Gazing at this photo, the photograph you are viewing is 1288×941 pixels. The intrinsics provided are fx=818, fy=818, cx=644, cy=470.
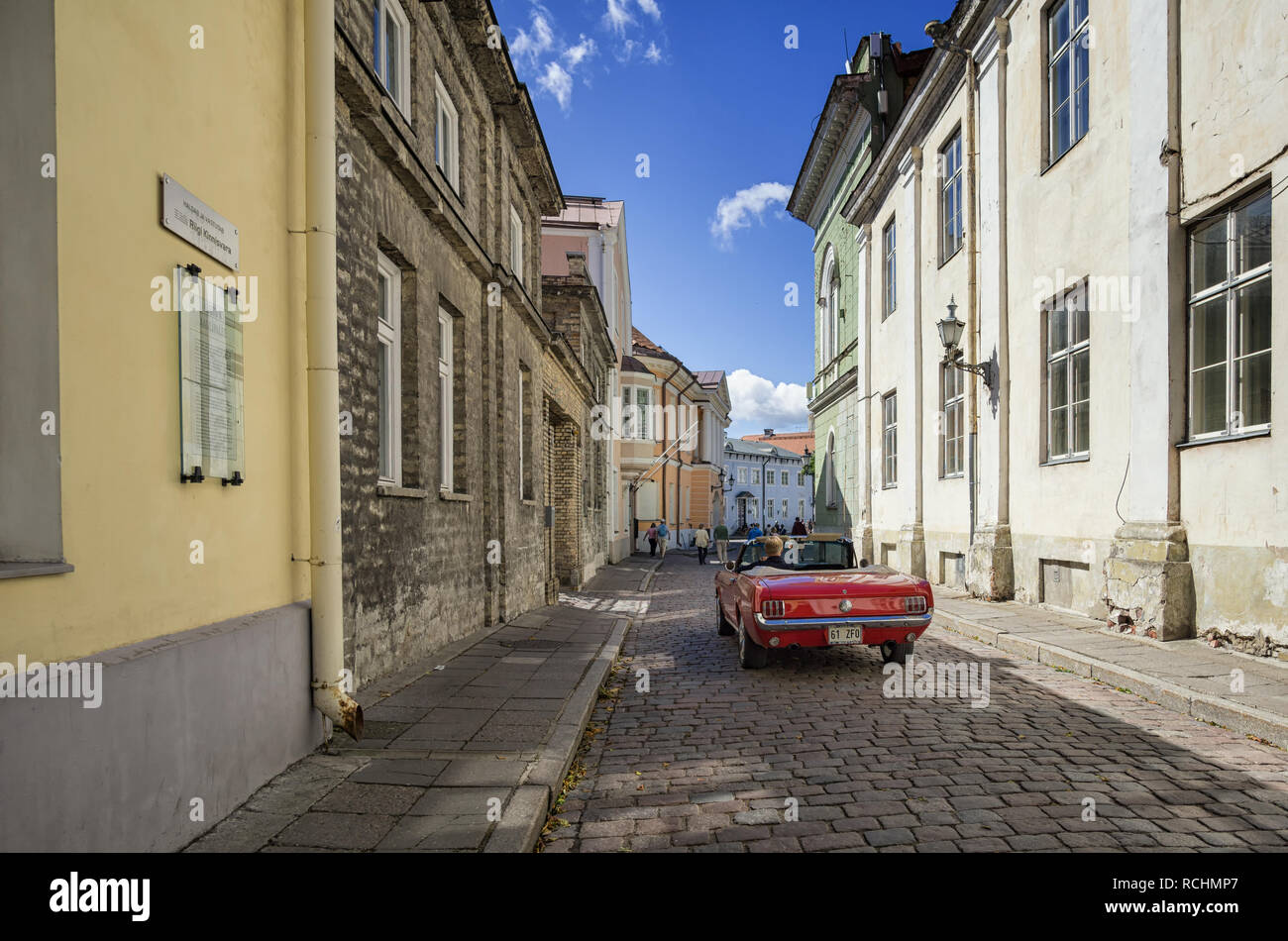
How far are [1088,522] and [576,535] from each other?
409 inches

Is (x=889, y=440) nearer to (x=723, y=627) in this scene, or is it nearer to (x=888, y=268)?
(x=888, y=268)

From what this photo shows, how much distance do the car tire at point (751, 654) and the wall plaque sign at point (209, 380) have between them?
5.07 metres

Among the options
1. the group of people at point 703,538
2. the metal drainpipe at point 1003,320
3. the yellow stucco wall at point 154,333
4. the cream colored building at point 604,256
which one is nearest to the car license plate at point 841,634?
the yellow stucco wall at point 154,333

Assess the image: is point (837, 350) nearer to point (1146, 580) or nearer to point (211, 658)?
point (1146, 580)

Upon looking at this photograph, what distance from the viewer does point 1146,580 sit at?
8.29m

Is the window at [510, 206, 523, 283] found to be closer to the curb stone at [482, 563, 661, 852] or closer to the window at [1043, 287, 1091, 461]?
the window at [1043, 287, 1091, 461]

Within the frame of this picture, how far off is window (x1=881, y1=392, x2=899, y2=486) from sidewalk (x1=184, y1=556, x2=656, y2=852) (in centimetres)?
1275

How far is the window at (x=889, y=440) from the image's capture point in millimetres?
19125

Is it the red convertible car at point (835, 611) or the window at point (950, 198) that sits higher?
the window at point (950, 198)

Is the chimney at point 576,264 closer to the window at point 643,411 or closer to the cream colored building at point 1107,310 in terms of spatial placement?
the cream colored building at point 1107,310

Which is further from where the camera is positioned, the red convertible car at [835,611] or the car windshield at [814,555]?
the car windshield at [814,555]

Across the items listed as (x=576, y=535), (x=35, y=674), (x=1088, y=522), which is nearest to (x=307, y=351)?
(x=35, y=674)

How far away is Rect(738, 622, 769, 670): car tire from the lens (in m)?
7.86

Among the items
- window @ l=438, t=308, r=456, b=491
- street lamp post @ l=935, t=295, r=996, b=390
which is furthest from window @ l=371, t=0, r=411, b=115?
street lamp post @ l=935, t=295, r=996, b=390
